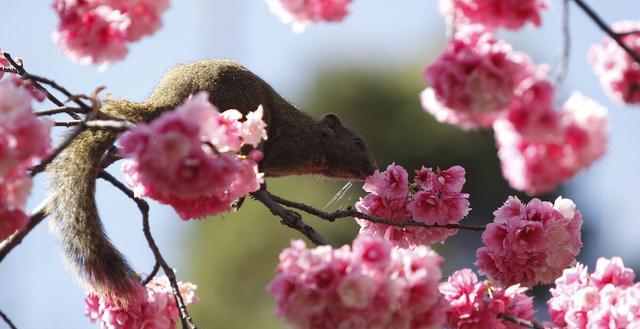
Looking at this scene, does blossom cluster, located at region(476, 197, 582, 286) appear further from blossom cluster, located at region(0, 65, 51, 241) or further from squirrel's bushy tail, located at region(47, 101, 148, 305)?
blossom cluster, located at region(0, 65, 51, 241)

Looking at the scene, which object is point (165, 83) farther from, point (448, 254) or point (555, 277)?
point (448, 254)

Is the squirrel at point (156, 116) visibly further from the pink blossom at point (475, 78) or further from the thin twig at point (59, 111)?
the pink blossom at point (475, 78)

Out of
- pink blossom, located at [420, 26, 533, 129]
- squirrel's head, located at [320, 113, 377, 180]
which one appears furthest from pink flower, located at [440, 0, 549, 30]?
squirrel's head, located at [320, 113, 377, 180]

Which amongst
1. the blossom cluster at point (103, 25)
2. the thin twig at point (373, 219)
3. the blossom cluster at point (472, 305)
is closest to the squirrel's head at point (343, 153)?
the thin twig at point (373, 219)

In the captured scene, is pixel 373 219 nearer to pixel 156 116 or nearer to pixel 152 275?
pixel 152 275

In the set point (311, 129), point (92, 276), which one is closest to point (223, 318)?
point (311, 129)

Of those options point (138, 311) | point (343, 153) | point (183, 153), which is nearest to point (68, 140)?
point (183, 153)
